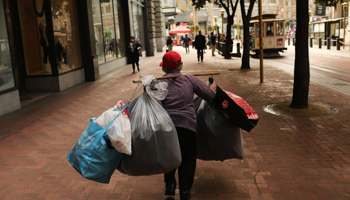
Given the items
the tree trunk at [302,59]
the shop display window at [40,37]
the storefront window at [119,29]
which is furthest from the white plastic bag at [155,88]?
the storefront window at [119,29]

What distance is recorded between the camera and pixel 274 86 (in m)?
11.0

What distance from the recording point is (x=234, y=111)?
11.4 ft

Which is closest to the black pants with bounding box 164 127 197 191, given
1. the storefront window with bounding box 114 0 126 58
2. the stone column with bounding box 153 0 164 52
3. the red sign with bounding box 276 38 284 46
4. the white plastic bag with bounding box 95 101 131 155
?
the white plastic bag with bounding box 95 101 131 155

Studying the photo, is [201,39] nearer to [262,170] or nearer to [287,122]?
[287,122]

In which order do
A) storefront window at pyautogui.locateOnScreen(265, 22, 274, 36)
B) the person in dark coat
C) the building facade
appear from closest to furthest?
1. the building facade
2. the person in dark coat
3. storefront window at pyautogui.locateOnScreen(265, 22, 274, 36)

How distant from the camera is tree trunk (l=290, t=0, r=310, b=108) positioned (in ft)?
24.2

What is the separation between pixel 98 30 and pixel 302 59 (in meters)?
11.2

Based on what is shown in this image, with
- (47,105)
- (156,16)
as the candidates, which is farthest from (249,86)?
(156,16)

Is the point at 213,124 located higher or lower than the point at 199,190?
higher

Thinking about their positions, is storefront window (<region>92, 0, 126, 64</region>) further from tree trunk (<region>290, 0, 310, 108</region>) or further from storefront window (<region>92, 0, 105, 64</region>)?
tree trunk (<region>290, 0, 310, 108</region>)

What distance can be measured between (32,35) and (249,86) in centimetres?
755

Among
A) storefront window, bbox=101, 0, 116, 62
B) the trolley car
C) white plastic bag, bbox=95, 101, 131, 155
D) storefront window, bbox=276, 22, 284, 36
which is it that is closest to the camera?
white plastic bag, bbox=95, 101, 131, 155

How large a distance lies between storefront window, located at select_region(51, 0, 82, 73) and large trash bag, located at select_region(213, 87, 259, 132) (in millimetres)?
9682

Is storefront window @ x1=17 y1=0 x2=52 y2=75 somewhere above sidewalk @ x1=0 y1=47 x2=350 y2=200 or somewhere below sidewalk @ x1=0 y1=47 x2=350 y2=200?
above
